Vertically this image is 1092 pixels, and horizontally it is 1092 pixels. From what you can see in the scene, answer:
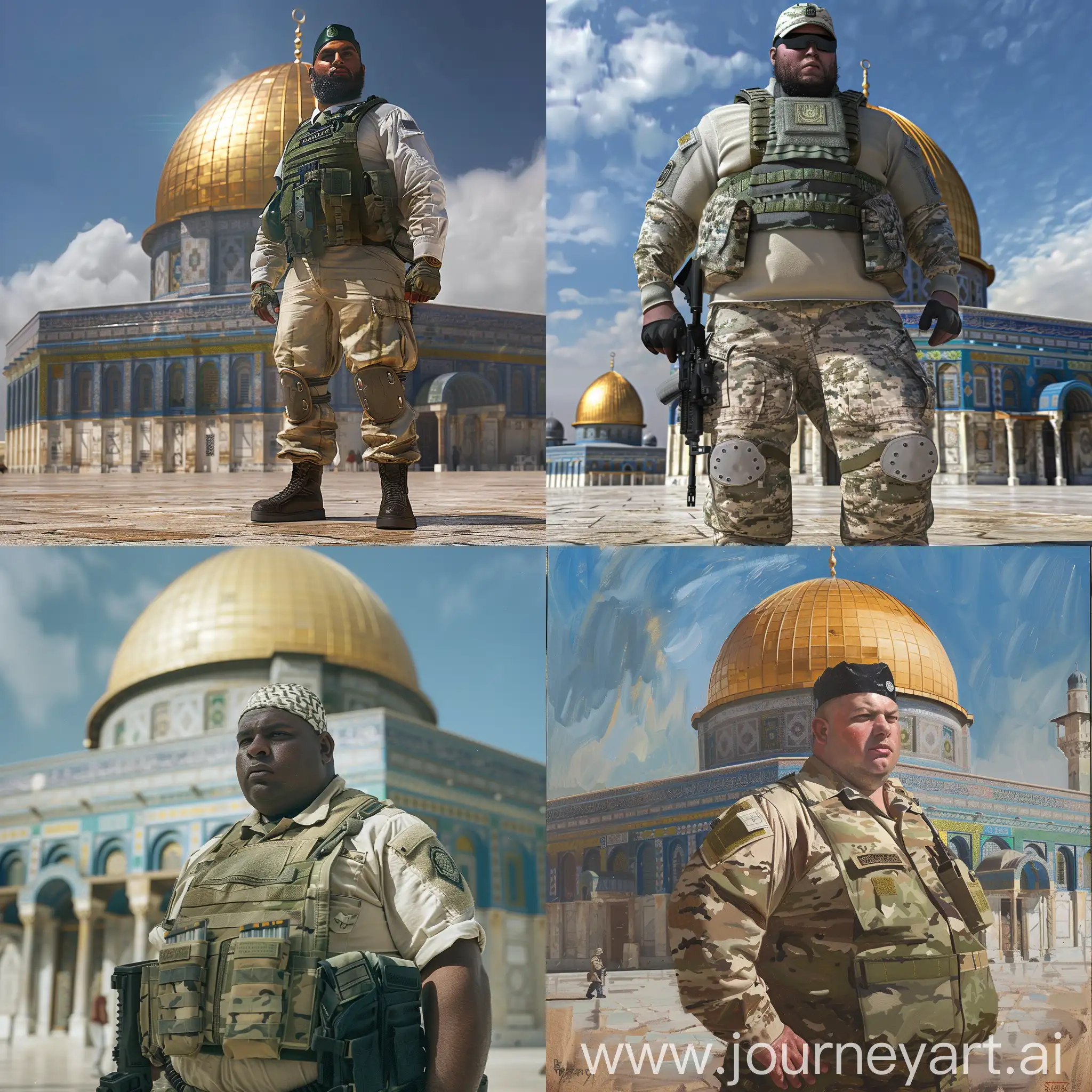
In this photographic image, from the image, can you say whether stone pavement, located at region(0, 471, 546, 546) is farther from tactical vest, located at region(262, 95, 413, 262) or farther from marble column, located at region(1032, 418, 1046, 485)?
marble column, located at region(1032, 418, 1046, 485)

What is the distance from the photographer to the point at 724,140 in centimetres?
412

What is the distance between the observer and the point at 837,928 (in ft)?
12.1

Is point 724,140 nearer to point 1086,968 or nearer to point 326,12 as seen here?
point 1086,968

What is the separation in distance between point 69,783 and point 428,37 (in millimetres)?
7885

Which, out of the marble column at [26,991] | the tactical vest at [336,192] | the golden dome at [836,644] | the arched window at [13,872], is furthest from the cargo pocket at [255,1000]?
the arched window at [13,872]

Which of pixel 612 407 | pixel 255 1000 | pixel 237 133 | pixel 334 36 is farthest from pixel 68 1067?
pixel 612 407

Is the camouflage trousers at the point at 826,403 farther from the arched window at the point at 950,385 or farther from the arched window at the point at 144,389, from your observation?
the arched window at the point at 950,385

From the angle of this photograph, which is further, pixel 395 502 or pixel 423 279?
pixel 395 502

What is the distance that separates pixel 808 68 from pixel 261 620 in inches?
252

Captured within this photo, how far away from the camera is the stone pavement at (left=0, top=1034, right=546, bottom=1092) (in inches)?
339

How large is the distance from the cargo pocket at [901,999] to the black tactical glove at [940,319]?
1.97m

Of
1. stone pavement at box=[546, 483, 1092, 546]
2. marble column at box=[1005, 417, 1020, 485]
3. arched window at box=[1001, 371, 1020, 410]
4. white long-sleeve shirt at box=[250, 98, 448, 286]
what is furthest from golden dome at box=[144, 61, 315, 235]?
arched window at box=[1001, 371, 1020, 410]

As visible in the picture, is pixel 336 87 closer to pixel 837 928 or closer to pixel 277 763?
pixel 277 763

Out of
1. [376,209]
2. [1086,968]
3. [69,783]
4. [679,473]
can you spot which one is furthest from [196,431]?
[1086,968]
